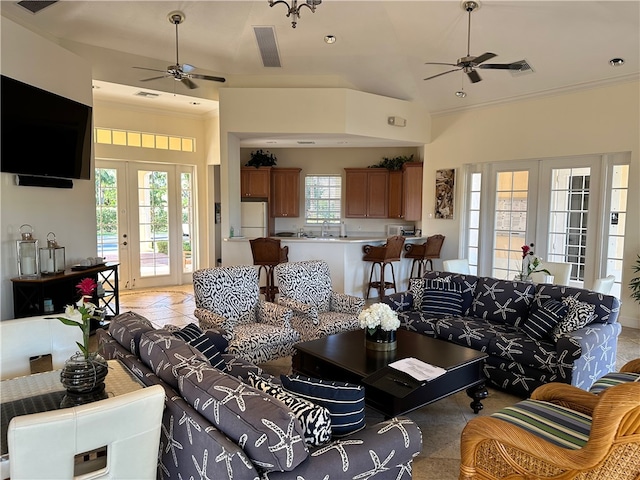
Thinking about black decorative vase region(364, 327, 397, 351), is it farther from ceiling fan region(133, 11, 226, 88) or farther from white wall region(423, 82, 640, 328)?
white wall region(423, 82, 640, 328)

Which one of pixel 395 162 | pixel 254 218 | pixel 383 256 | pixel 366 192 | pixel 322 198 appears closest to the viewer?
pixel 383 256

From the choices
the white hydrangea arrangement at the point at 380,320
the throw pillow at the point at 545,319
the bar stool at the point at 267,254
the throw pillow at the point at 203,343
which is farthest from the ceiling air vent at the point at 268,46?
the throw pillow at the point at 545,319

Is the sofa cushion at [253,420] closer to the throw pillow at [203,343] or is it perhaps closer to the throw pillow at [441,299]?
the throw pillow at [203,343]

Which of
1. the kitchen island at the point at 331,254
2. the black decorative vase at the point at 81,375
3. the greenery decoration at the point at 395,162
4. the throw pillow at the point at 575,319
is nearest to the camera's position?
the black decorative vase at the point at 81,375

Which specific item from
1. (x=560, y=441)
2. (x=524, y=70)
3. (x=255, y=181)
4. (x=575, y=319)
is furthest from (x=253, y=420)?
(x=255, y=181)

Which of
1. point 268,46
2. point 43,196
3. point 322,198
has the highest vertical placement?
point 268,46

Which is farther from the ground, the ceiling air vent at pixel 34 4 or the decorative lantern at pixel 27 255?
the ceiling air vent at pixel 34 4

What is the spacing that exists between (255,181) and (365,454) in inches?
299

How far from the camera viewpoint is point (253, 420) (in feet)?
5.20

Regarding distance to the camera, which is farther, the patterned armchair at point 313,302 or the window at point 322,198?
the window at point 322,198

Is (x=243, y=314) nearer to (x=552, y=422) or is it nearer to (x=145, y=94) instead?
(x=552, y=422)

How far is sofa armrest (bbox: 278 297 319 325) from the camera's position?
13.7 feet

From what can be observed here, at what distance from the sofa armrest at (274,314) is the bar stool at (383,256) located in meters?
2.94

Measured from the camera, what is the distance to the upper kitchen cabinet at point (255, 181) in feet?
29.2
